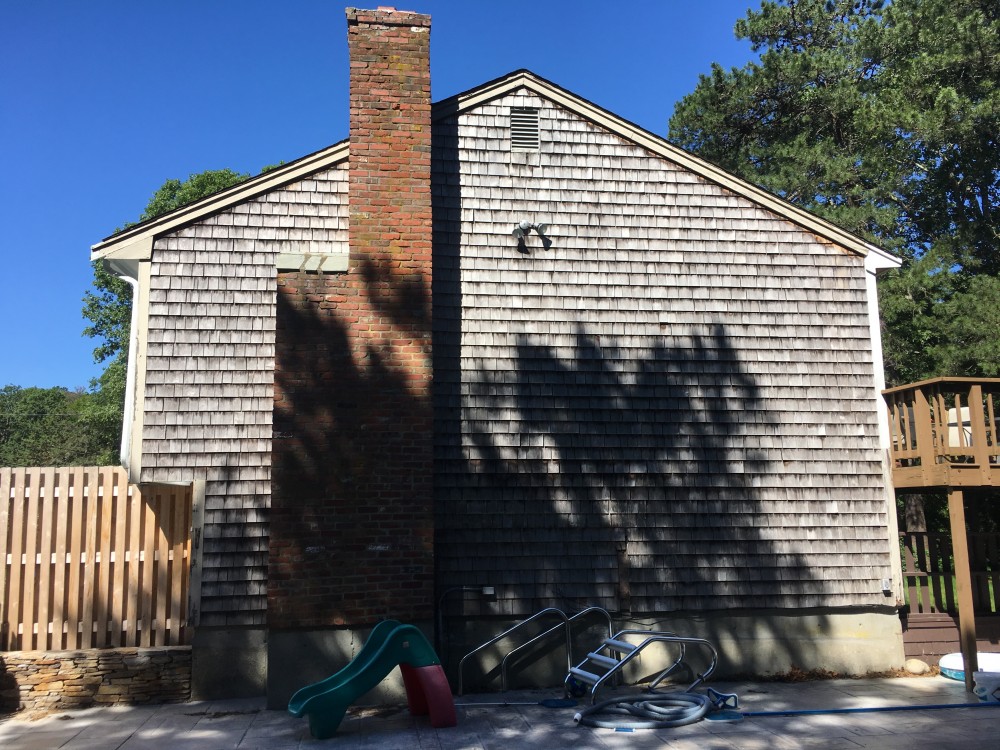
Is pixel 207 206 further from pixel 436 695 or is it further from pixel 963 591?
pixel 963 591

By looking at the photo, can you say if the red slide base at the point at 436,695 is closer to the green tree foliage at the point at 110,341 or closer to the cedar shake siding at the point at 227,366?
the cedar shake siding at the point at 227,366

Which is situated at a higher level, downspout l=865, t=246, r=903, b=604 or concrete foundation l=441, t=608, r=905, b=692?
downspout l=865, t=246, r=903, b=604

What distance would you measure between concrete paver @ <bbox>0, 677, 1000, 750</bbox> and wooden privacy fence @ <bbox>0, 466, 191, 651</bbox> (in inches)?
27.5

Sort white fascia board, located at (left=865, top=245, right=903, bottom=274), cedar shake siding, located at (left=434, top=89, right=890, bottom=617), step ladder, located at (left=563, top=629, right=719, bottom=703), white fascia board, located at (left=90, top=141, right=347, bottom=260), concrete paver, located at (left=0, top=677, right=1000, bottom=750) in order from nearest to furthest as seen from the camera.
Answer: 1. concrete paver, located at (left=0, top=677, right=1000, bottom=750)
2. step ladder, located at (left=563, top=629, right=719, bottom=703)
3. white fascia board, located at (left=90, top=141, right=347, bottom=260)
4. cedar shake siding, located at (left=434, top=89, right=890, bottom=617)
5. white fascia board, located at (left=865, top=245, right=903, bottom=274)

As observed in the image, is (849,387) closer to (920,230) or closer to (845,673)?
(845,673)

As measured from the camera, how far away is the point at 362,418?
7.19m

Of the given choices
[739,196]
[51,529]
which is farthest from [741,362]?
[51,529]

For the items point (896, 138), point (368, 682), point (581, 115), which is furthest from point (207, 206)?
point (896, 138)

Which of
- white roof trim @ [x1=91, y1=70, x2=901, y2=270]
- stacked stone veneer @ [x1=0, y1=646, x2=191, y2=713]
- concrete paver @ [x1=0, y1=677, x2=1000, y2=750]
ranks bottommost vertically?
concrete paver @ [x1=0, y1=677, x2=1000, y2=750]

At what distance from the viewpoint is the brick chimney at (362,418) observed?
6926 mm

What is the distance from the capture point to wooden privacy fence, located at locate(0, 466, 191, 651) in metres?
7.28

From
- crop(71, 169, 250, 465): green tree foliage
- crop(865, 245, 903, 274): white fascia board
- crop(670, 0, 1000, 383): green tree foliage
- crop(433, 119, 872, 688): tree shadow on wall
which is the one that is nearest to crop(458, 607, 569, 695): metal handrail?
crop(433, 119, 872, 688): tree shadow on wall

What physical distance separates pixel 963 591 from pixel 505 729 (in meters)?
4.55

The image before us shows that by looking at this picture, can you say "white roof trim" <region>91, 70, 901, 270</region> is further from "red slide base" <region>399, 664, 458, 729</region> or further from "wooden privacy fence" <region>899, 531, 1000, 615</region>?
"red slide base" <region>399, 664, 458, 729</region>
